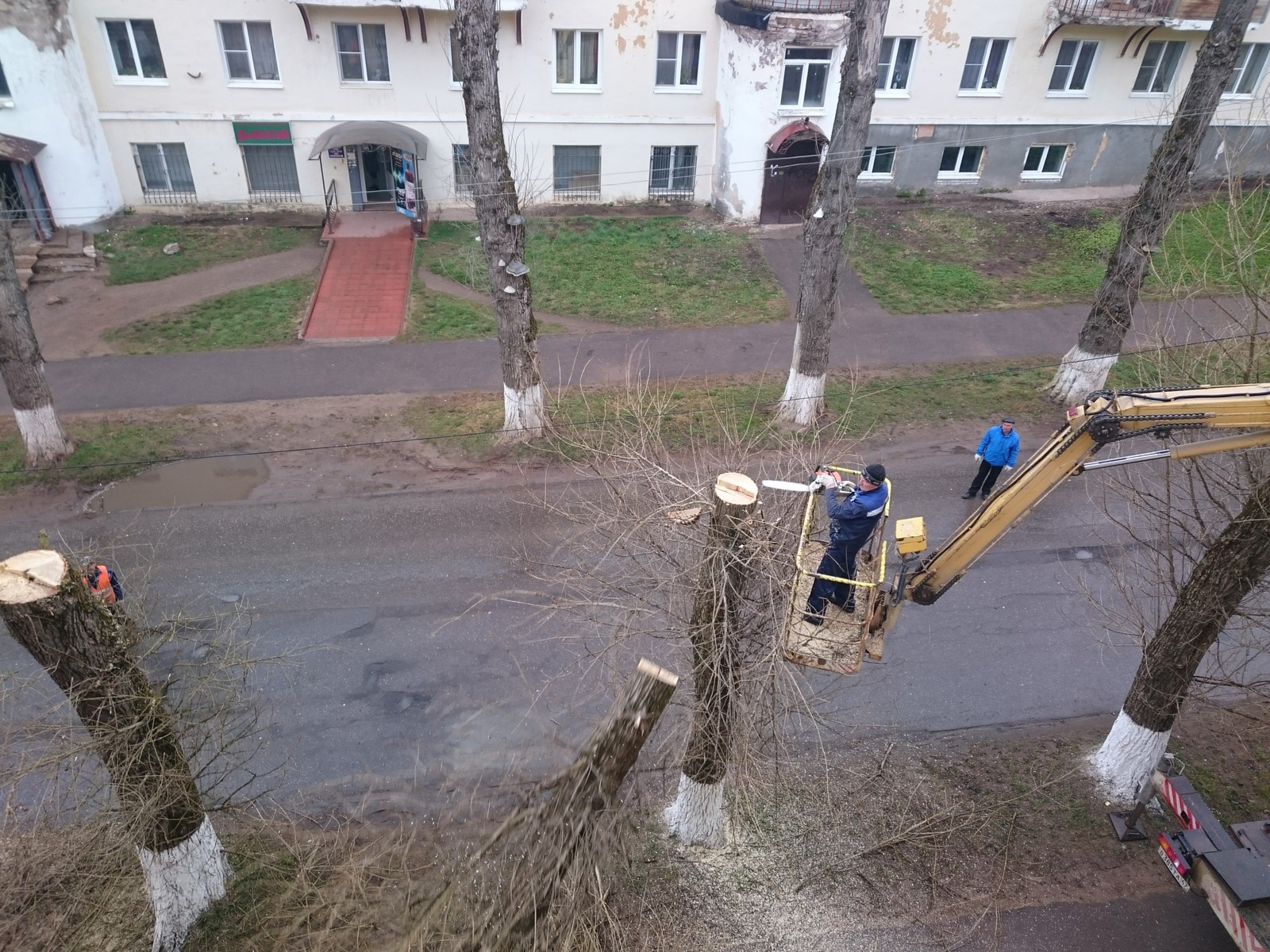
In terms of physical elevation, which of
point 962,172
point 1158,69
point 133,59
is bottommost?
point 962,172

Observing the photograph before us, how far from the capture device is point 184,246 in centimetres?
1934

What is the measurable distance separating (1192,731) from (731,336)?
10355mm

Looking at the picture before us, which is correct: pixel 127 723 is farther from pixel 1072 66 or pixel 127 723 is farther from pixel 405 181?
pixel 1072 66

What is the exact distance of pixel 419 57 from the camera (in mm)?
19453

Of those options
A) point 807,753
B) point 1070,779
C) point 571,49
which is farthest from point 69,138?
point 1070,779

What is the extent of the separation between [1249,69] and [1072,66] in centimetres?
502

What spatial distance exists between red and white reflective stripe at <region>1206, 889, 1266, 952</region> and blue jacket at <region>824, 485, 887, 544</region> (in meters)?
3.77

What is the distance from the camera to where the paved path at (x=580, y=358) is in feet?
48.8

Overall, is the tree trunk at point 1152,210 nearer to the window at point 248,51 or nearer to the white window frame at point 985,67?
the white window frame at point 985,67

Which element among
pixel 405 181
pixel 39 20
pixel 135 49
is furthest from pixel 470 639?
pixel 135 49

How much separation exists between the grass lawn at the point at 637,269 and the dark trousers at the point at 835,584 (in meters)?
10.4

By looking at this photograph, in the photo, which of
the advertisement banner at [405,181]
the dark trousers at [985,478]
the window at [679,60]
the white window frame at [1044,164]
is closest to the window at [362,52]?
the advertisement banner at [405,181]

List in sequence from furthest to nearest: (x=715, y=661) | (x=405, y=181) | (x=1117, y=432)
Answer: (x=405, y=181)
(x=1117, y=432)
(x=715, y=661)

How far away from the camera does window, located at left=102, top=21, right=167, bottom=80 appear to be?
18531 millimetres
